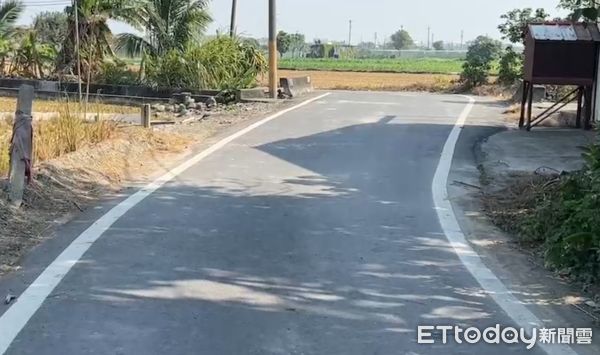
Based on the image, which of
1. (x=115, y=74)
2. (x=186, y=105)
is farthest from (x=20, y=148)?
(x=115, y=74)

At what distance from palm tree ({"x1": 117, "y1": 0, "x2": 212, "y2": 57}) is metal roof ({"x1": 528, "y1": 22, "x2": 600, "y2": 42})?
51.3ft

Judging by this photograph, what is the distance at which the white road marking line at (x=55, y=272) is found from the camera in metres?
4.80

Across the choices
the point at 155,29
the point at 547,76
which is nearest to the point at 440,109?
the point at 547,76

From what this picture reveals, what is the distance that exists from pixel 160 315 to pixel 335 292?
1.35 m

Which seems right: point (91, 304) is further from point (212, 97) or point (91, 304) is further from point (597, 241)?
point (212, 97)

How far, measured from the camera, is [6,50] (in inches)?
1273

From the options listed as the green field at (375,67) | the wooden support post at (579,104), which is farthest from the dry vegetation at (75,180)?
the green field at (375,67)

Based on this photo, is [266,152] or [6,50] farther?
[6,50]

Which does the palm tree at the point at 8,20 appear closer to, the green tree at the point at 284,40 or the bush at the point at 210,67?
the bush at the point at 210,67

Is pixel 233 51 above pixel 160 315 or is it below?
above

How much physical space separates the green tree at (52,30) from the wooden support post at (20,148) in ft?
82.6

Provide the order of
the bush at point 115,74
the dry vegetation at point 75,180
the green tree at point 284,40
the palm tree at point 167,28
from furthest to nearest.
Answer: the green tree at point 284,40 → the palm tree at point 167,28 → the bush at point 115,74 → the dry vegetation at point 75,180

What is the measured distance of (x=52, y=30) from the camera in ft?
127

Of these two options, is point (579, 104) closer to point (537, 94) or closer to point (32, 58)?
point (537, 94)
